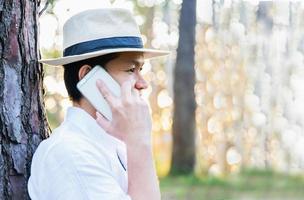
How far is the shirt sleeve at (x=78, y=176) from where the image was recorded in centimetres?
135

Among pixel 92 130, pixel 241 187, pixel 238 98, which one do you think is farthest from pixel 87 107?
pixel 238 98

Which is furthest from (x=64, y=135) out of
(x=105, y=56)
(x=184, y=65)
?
(x=184, y=65)

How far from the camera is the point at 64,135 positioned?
4.74ft

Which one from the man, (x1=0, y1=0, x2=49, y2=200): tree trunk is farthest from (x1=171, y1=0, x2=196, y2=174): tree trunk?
the man

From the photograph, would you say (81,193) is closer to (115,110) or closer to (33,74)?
(115,110)

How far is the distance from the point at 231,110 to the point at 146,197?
7274mm

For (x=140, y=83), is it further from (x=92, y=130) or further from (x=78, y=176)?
(x=78, y=176)

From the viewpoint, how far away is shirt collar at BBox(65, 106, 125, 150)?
4.86ft

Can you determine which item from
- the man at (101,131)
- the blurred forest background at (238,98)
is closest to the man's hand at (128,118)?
the man at (101,131)

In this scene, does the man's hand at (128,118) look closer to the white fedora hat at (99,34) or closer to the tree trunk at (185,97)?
the white fedora hat at (99,34)

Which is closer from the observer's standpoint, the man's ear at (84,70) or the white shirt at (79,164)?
the white shirt at (79,164)

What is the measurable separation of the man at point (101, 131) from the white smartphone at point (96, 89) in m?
0.01

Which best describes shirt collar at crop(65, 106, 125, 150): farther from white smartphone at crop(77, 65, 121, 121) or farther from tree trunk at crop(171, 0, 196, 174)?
tree trunk at crop(171, 0, 196, 174)

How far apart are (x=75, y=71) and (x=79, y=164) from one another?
0.79 feet
